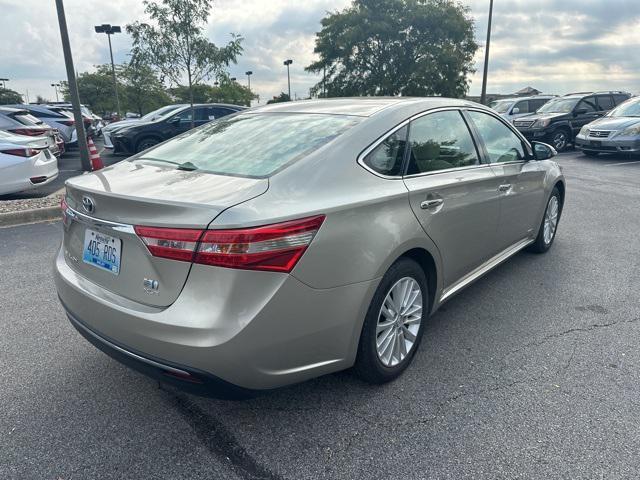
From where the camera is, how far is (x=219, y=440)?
2.31m

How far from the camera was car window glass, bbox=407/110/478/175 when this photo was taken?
9.54ft

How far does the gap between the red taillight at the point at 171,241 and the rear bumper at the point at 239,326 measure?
8cm

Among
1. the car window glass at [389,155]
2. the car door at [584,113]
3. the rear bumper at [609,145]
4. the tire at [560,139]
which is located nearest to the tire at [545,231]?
the car window glass at [389,155]

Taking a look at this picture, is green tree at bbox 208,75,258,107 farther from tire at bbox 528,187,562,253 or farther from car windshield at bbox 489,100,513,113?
tire at bbox 528,187,562,253

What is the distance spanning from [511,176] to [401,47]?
28.9 m

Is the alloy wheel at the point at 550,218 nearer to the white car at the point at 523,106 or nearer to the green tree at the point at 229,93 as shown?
the green tree at the point at 229,93

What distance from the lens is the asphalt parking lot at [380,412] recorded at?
2146mm

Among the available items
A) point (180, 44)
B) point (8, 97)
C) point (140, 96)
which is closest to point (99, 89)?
point (140, 96)

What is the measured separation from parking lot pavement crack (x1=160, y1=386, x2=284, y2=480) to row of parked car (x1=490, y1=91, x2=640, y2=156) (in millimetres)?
13294

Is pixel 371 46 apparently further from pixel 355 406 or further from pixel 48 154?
pixel 355 406

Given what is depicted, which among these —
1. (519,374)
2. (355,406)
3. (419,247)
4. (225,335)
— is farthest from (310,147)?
(519,374)

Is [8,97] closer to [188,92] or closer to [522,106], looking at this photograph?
[188,92]

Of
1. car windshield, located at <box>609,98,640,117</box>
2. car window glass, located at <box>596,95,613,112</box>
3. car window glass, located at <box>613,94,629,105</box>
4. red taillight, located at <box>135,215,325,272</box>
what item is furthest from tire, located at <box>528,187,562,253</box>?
car window glass, located at <box>613,94,629,105</box>

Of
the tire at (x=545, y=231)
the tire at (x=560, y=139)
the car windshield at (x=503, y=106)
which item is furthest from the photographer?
the car windshield at (x=503, y=106)
